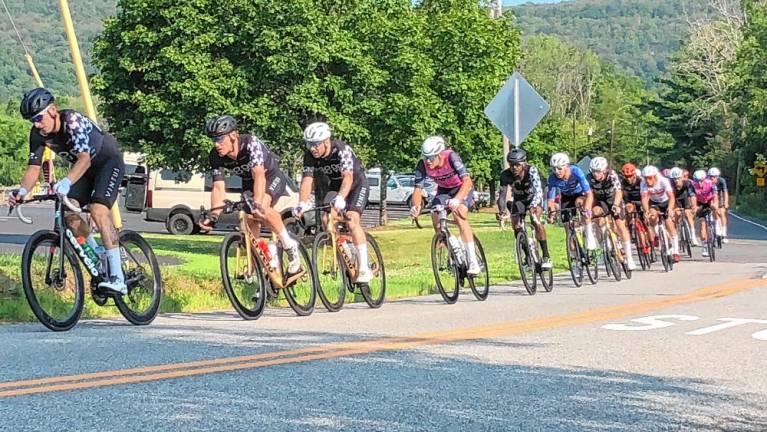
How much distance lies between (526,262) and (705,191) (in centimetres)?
1049

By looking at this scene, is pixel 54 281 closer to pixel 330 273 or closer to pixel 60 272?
pixel 60 272

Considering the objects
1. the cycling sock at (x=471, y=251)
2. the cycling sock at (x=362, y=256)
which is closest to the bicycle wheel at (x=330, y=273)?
the cycling sock at (x=362, y=256)

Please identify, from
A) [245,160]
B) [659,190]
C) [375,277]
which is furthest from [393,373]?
[659,190]

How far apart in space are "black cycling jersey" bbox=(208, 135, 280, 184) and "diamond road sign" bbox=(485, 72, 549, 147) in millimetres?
9445

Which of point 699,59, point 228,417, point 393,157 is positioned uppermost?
point 699,59

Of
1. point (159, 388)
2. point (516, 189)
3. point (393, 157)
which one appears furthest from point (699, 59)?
point (159, 388)

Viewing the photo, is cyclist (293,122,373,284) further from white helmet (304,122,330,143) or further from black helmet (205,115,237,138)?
black helmet (205,115,237,138)

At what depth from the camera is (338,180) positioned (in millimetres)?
12023

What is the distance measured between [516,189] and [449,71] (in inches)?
994

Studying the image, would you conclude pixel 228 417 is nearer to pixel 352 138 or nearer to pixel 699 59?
pixel 352 138

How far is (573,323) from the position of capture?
35.1 ft

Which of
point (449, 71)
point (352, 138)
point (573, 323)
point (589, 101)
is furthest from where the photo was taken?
point (589, 101)

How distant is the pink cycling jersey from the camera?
80.6 feet

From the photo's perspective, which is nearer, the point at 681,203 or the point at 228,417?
the point at 228,417
